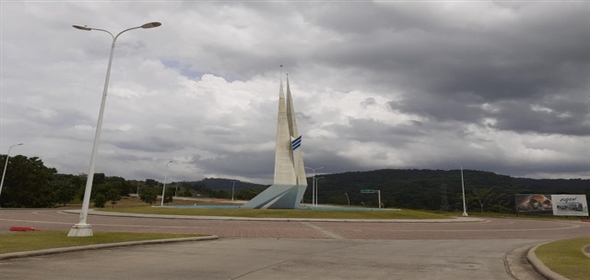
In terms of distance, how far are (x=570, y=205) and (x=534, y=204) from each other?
546 cm

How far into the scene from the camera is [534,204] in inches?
2795

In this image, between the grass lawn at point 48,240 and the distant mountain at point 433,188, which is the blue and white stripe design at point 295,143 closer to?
the grass lawn at point 48,240

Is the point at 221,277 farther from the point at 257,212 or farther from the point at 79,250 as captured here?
the point at 257,212

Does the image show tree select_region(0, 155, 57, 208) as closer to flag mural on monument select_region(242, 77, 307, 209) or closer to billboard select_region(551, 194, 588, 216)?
flag mural on monument select_region(242, 77, 307, 209)

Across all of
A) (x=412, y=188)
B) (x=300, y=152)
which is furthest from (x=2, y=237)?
(x=412, y=188)

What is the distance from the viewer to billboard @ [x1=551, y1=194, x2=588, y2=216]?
220 ft

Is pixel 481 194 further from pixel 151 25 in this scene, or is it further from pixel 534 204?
pixel 151 25

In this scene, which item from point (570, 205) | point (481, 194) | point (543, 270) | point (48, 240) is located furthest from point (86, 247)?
point (481, 194)

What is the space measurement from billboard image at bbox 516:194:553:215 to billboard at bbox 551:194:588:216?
3.20 feet

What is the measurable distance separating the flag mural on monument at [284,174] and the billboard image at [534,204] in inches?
1824

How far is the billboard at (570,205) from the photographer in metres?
67.2

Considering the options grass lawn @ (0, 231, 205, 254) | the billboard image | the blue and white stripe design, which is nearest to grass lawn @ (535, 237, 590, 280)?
grass lawn @ (0, 231, 205, 254)

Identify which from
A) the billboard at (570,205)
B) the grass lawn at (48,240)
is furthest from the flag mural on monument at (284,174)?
the billboard at (570,205)

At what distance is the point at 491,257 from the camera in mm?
12875
